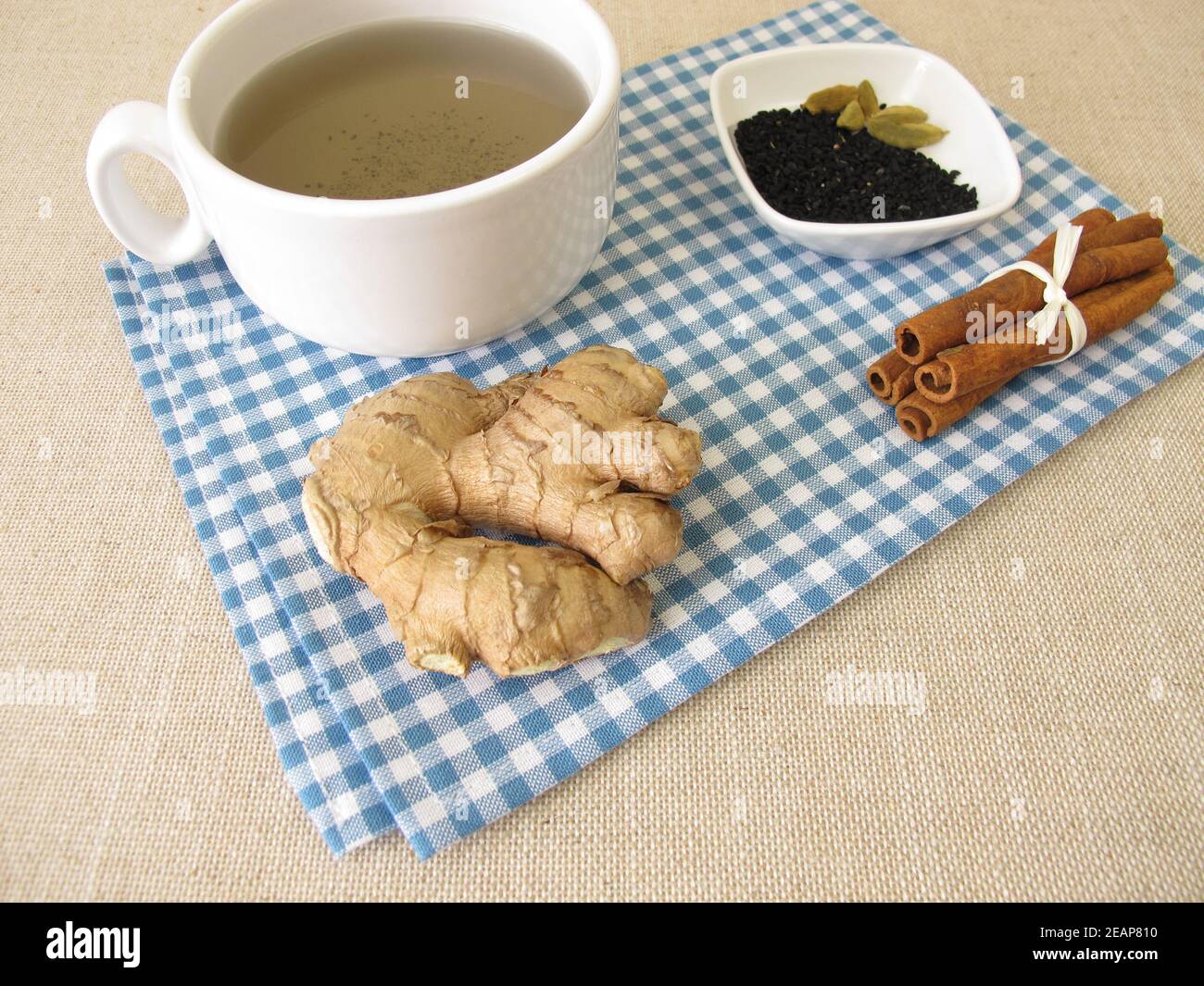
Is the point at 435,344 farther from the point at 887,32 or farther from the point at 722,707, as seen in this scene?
the point at 887,32

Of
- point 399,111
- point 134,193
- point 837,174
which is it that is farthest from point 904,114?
point 134,193

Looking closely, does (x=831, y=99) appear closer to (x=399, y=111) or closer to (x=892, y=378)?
(x=892, y=378)

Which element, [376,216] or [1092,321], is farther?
[1092,321]

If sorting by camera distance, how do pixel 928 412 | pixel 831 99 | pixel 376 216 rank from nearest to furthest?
pixel 376 216, pixel 928 412, pixel 831 99

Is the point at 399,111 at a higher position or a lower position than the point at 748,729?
higher

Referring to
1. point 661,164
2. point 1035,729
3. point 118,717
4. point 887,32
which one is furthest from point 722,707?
point 887,32

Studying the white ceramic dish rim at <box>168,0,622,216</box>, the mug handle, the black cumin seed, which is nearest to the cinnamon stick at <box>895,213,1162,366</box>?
the black cumin seed

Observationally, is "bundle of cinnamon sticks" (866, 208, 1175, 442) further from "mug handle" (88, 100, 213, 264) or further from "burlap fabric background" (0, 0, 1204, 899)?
"mug handle" (88, 100, 213, 264)
